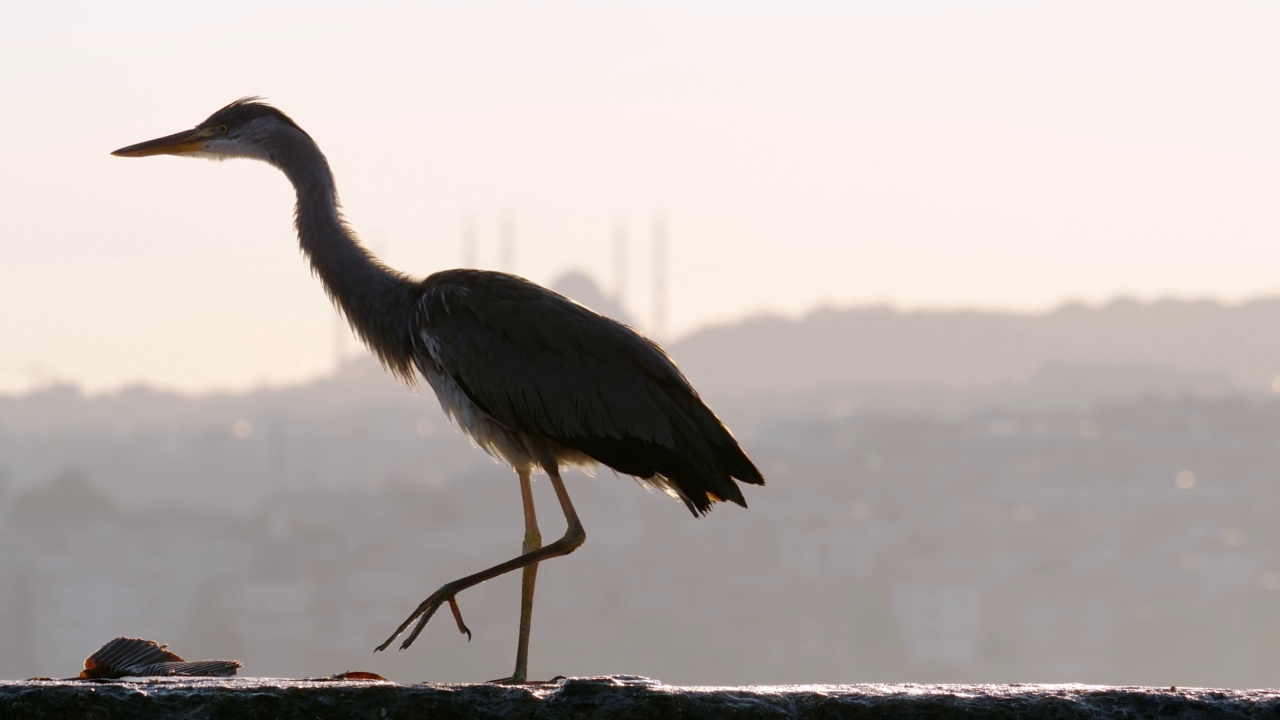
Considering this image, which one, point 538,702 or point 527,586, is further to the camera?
point 527,586

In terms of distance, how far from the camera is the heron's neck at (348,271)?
8555mm

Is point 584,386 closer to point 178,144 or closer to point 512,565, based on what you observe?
point 512,565

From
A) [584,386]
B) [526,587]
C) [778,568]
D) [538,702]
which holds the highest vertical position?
[778,568]

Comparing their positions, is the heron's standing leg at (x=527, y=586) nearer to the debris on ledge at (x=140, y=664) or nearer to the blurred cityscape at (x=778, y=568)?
the debris on ledge at (x=140, y=664)

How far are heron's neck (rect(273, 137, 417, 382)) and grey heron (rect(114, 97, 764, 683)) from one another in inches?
0.4

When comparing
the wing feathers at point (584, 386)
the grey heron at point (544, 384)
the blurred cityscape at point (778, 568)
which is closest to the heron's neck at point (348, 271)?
the grey heron at point (544, 384)

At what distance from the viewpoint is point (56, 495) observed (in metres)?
→ 183

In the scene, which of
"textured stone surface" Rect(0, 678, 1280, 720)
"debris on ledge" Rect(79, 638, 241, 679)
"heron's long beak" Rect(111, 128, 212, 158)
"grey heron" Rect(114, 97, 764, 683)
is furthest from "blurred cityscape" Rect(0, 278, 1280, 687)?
"textured stone surface" Rect(0, 678, 1280, 720)

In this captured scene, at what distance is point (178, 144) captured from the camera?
9.26 m

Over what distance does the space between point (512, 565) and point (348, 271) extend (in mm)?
2271

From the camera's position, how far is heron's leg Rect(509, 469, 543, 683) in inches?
270

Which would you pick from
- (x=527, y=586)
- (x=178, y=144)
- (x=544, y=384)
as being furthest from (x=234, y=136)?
(x=527, y=586)

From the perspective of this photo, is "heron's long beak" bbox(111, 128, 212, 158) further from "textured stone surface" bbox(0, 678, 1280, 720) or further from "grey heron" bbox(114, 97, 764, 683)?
"textured stone surface" bbox(0, 678, 1280, 720)

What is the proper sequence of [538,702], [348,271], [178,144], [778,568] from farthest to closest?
[778,568] → [178,144] → [348,271] → [538,702]
